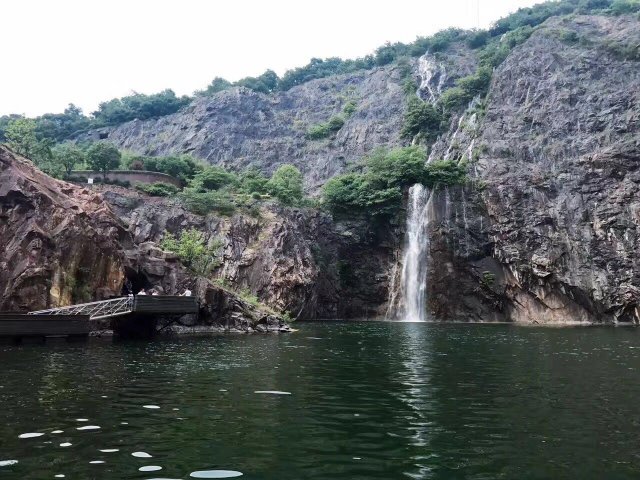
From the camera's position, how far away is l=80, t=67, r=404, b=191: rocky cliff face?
10438cm

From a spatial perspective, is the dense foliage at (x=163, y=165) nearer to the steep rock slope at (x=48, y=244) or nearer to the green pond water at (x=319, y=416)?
the steep rock slope at (x=48, y=244)

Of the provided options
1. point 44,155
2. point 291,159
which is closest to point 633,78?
point 291,159

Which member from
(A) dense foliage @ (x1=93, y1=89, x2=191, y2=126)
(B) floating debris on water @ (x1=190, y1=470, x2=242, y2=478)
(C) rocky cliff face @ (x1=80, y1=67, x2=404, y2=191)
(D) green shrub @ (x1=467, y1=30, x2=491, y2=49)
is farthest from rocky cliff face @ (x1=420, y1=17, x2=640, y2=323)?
(A) dense foliage @ (x1=93, y1=89, x2=191, y2=126)

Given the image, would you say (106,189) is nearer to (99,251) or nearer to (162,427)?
(99,251)

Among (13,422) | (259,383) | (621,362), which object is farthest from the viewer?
(621,362)

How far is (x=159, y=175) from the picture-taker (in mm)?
80625

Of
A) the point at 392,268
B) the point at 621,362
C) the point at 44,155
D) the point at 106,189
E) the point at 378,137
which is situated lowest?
the point at 621,362

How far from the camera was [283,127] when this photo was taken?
118 metres

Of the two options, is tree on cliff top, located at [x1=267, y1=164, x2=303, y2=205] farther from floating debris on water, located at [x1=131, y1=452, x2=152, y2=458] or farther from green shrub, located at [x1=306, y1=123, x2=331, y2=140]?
Result: floating debris on water, located at [x1=131, y1=452, x2=152, y2=458]

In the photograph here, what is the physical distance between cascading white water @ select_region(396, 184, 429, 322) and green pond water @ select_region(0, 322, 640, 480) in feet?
135

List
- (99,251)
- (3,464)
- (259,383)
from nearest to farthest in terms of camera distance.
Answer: (3,464) → (259,383) → (99,251)

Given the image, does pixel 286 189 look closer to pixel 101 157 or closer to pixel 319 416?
pixel 101 157

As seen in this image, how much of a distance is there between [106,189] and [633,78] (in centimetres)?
7279

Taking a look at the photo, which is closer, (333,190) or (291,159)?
(333,190)
